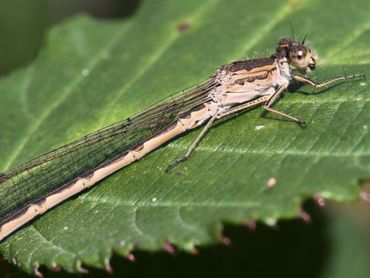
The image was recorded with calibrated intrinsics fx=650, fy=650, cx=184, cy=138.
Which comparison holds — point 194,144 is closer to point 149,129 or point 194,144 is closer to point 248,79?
point 149,129

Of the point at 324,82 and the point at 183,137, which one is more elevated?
the point at 183,137

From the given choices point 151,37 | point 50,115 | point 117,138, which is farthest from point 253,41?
point 50,115

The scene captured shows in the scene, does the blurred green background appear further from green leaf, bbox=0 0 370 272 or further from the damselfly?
the damselfly

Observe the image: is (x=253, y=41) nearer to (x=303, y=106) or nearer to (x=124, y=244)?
(x=303, y=106)

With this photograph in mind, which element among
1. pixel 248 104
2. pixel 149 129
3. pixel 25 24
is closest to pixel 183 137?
pixel 149 129

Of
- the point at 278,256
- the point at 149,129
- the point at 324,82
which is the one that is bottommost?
the point at 278,256

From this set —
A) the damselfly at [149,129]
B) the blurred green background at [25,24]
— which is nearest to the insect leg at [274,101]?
the damselfly at [149,129]
